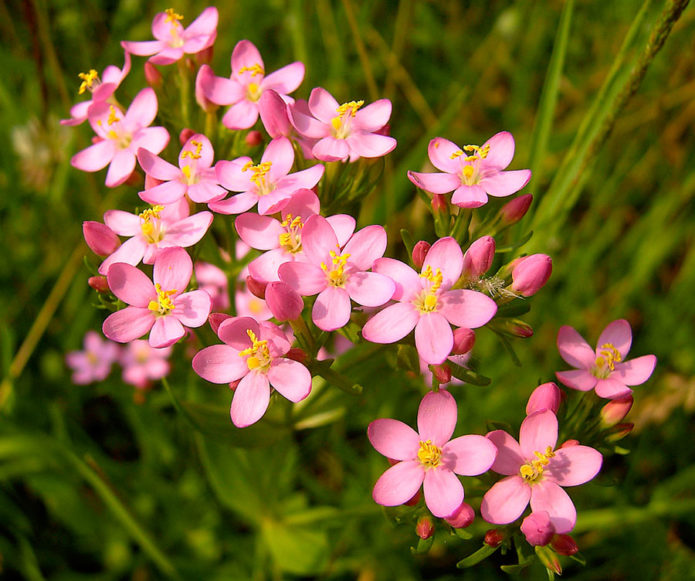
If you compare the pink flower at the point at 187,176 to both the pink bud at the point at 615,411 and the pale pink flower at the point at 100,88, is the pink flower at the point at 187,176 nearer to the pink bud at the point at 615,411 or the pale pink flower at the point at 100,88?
the pale pink flower at the point at 100,88

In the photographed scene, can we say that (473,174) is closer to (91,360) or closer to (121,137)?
(121,137)

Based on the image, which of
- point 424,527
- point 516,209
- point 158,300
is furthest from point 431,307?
point 158,300

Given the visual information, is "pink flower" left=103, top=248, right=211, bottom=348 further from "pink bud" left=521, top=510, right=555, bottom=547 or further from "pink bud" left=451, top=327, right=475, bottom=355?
"pink bud" left=521, top=510, right=555, bottom=547

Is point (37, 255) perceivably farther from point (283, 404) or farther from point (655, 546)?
point (655, 546)

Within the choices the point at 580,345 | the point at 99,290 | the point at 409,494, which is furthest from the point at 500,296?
the point at 99,290

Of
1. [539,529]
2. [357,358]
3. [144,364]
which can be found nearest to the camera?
[539,529]

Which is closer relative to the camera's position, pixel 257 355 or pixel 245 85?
pixel 257 355
